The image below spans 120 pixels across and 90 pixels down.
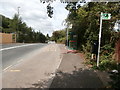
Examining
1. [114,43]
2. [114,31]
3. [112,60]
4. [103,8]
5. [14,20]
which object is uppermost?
[14,20]

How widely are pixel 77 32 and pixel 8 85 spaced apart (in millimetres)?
11217

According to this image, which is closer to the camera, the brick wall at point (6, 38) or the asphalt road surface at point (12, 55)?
the asphalt road surface at point (12, 55)

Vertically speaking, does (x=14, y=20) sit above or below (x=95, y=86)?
above

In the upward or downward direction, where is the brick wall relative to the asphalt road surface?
upward

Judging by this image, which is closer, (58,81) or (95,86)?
(95,86)

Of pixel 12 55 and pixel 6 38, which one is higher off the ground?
pixel 6 38

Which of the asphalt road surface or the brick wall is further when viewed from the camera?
the brick wall

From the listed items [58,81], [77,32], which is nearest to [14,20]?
[77,32]

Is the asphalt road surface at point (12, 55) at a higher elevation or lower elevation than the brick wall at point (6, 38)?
lower

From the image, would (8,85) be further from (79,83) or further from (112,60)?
(112,60)

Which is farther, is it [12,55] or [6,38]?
[6,38]

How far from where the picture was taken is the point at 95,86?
455cm

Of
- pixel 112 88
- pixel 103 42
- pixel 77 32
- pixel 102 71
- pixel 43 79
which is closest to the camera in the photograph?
pixel 112 88

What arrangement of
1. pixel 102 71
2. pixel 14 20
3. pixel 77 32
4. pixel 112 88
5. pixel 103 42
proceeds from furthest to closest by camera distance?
A: 1. pixel 14 20
2. pixel 77 32
3. pixel 103 42
4. pixel 102 71
5. pixel 112 88
